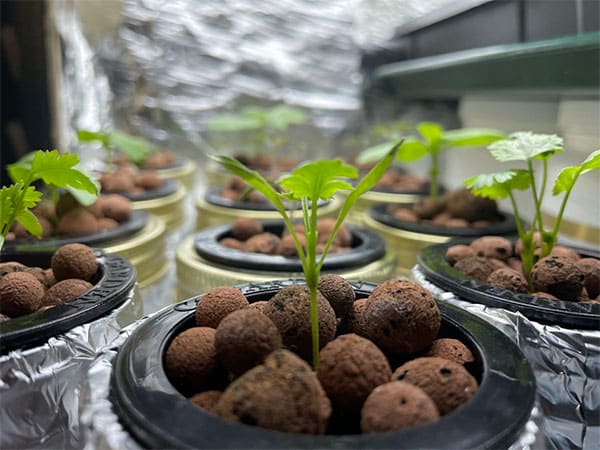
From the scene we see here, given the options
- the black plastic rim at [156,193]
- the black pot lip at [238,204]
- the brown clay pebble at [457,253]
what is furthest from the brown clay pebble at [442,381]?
the black plastic rim at [156,193]

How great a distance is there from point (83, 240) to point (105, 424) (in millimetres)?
651

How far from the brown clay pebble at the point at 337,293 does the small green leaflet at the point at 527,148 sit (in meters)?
0.37

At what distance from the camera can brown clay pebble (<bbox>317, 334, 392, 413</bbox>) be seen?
51 cm

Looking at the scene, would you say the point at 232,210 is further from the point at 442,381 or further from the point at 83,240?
the point at 442,381

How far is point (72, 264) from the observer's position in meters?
0.83

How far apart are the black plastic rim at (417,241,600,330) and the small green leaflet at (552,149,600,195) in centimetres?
19

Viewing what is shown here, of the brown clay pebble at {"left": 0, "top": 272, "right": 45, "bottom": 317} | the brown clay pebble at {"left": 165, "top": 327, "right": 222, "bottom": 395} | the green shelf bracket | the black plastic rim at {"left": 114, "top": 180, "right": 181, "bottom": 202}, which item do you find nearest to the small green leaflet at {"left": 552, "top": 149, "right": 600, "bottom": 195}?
the green shelf bracket

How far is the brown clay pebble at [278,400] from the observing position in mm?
454

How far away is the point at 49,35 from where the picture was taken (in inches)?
82.5

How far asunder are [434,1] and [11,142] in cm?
186

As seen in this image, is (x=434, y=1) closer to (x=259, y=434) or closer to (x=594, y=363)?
(x=594, y=363)

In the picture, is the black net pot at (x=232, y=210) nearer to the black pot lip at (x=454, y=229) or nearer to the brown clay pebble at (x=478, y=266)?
the black pot lip at (x=454, y=229)

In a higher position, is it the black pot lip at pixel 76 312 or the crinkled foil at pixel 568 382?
the black pot lip at pixel 76 312

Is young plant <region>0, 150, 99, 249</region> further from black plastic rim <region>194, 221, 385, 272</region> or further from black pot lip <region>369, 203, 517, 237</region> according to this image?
black pot lip <region>369, 203, 517, 237</region>
